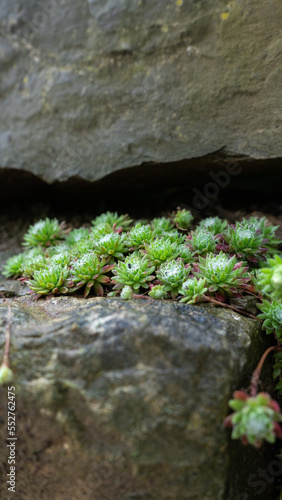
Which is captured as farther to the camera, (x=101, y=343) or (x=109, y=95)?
(x=109, y=95)

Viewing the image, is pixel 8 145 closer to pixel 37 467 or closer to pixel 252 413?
pixel 37 467

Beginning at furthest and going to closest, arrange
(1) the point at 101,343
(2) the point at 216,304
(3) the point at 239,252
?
(3) the point at 239,252 < (2) the point at 216,304 < (1) the point at 101,343

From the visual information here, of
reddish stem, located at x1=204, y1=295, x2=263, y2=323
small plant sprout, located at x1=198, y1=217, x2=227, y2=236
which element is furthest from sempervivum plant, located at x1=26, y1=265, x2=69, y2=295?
small plant sprout, located at x1=198, y1=217, x2=227, y2=236

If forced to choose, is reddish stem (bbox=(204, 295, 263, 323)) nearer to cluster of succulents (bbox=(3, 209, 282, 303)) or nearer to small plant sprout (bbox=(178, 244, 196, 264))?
cluster of succulents (bbox=(3, 209, 282, 303))

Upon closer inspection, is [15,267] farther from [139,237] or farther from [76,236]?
[139,237]

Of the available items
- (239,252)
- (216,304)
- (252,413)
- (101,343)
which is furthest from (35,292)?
(252,413)

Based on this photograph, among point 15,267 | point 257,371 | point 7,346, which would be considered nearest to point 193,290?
point 257,371

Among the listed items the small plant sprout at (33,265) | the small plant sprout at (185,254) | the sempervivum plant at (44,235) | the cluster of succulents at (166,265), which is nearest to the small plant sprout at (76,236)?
the cluster of succulents at (166,265)
